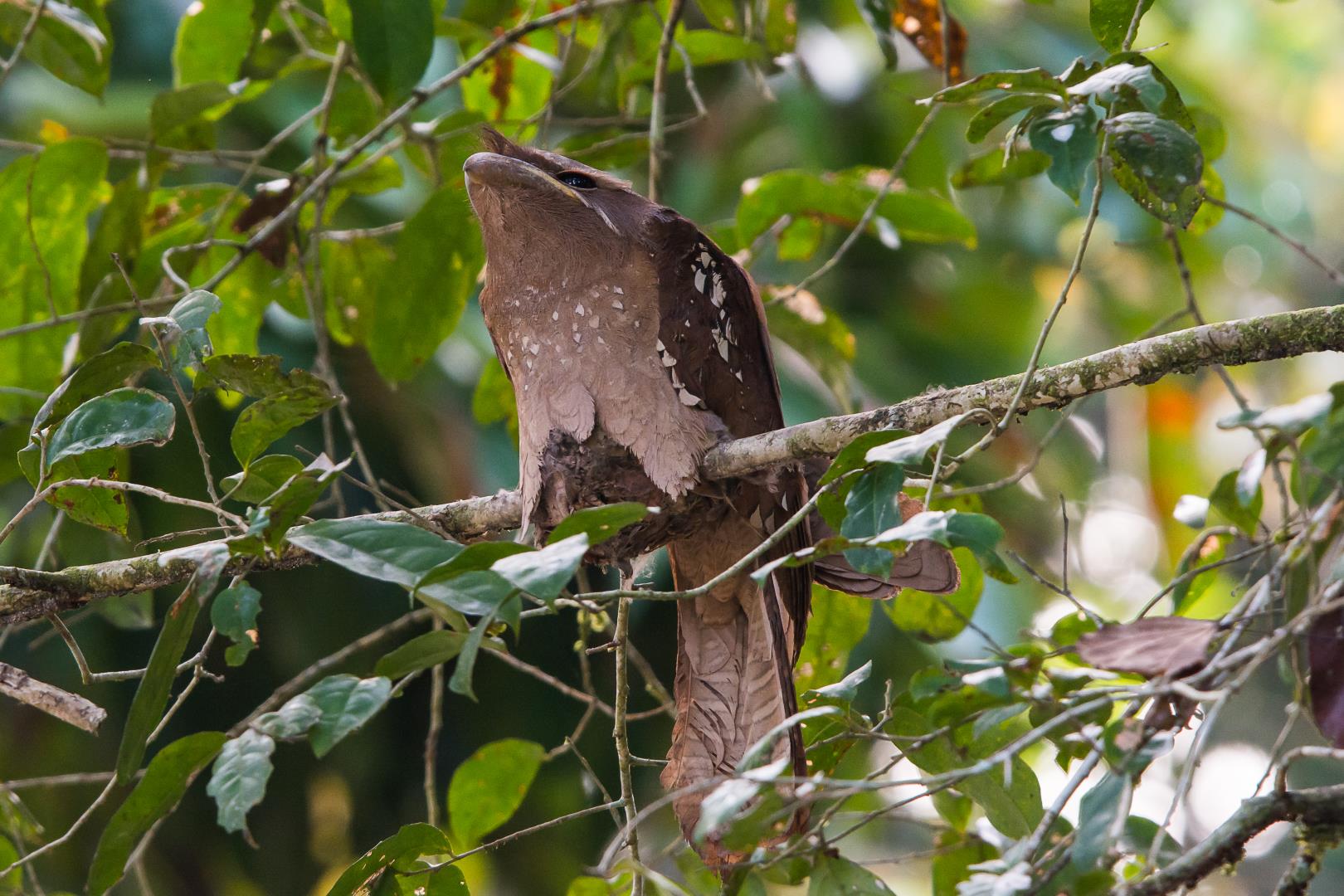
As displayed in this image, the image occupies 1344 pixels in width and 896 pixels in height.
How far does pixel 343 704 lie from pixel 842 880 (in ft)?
2.63

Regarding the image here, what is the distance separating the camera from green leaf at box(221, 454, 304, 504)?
73.2 inches

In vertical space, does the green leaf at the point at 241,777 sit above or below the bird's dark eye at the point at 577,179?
below

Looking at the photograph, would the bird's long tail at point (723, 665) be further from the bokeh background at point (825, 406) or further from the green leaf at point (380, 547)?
the green leaf at point (380, 547)

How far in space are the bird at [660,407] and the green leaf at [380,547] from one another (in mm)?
948

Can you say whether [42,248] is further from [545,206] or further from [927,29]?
[927,29]

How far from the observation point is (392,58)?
2598mm

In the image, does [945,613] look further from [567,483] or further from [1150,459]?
[1150,459]

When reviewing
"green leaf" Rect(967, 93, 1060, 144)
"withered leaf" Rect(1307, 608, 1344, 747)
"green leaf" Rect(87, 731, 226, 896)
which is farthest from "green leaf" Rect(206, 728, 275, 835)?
"green leaf" Rect(967, 93, 1060, 144)

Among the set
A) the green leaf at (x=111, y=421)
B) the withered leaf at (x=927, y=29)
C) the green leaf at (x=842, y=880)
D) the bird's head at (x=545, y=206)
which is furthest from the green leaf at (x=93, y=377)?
the withered leaf at (x=927, y=29)

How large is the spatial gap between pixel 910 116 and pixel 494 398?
4.09 metres

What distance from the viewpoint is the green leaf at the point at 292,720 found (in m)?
1.51

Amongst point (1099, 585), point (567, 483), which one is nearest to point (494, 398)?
point (567, 483)

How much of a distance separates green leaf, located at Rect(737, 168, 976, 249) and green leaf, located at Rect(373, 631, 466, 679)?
1.90 meters

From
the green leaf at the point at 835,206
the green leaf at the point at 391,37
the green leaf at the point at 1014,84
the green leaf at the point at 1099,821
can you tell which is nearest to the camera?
the green leaf at the point at 1099,821
